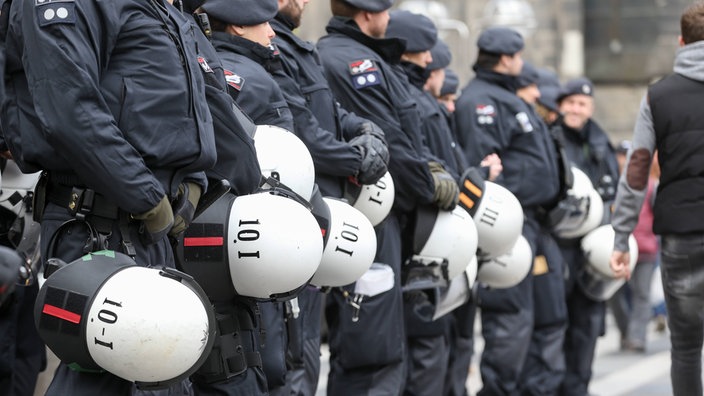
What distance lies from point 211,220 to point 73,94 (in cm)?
98

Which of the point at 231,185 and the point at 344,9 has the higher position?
the point at 231,185

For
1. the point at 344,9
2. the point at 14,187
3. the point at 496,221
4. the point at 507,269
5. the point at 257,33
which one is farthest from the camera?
the point at 507,269

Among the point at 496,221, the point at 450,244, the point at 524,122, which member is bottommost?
the point at 524,122

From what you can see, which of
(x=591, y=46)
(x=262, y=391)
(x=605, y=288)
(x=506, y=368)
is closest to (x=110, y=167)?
(x=262, y=391)

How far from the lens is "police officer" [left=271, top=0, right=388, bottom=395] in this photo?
624cm

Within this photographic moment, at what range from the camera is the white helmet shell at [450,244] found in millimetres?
7266

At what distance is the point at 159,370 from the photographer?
14.3ft

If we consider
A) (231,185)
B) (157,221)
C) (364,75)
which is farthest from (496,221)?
(157,221)

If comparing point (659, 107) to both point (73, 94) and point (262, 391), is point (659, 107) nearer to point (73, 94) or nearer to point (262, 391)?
point (262, 391)

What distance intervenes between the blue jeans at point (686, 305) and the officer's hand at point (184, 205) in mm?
2985

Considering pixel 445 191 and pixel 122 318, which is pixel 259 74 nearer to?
pixel 445 191

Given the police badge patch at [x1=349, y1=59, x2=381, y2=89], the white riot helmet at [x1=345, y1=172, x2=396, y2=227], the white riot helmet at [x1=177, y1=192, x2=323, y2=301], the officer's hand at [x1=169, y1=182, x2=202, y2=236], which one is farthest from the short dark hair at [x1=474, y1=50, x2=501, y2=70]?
the officer's hand at [x1=169, y1=182, x2=202, y2=236]

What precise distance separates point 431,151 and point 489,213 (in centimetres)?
45

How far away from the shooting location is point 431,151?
797cm
